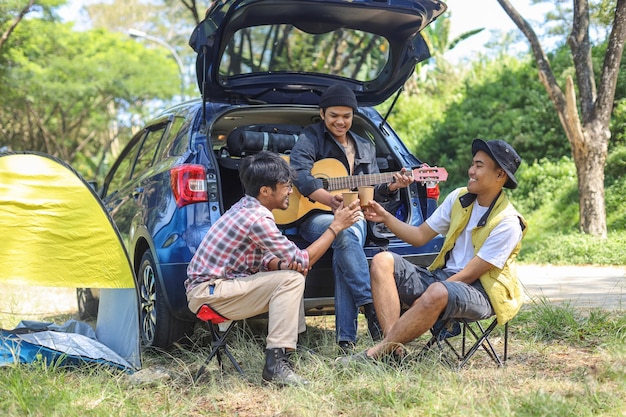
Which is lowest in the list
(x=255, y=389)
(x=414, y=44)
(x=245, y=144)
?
(x=255, y=389)

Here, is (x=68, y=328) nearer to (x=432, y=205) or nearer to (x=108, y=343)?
(x=108, y=343)

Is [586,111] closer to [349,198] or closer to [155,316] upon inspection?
[349,198]

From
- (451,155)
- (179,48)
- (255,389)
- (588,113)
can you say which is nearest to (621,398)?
(255,389)

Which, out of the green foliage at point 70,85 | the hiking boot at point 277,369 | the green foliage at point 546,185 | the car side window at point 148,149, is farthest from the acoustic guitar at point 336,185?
the green foliage at point 70,85

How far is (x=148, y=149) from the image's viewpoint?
581 cm

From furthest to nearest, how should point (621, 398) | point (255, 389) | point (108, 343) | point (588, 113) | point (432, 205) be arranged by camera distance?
point (588, 113) → point (432, 205) → point (108, 343) → point (255, 389) → point (621, 398)

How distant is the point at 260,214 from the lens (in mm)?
3953

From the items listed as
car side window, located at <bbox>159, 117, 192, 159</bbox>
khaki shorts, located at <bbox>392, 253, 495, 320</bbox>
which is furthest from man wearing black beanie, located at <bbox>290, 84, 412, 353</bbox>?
car side window, located at <bbox>159, 117, 192, 159</bbox>

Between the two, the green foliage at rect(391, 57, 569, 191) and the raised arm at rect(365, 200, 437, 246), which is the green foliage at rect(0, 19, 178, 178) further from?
the raised arm at rect(365, 200, 437, 246)

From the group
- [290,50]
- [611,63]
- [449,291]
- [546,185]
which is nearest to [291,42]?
[290,50]

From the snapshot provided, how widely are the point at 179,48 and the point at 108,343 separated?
35037 mm

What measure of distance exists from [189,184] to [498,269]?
184 centimetres

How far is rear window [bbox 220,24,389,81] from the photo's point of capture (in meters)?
5.05

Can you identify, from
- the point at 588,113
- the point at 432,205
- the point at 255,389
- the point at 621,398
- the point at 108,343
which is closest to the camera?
the point at 621,398
